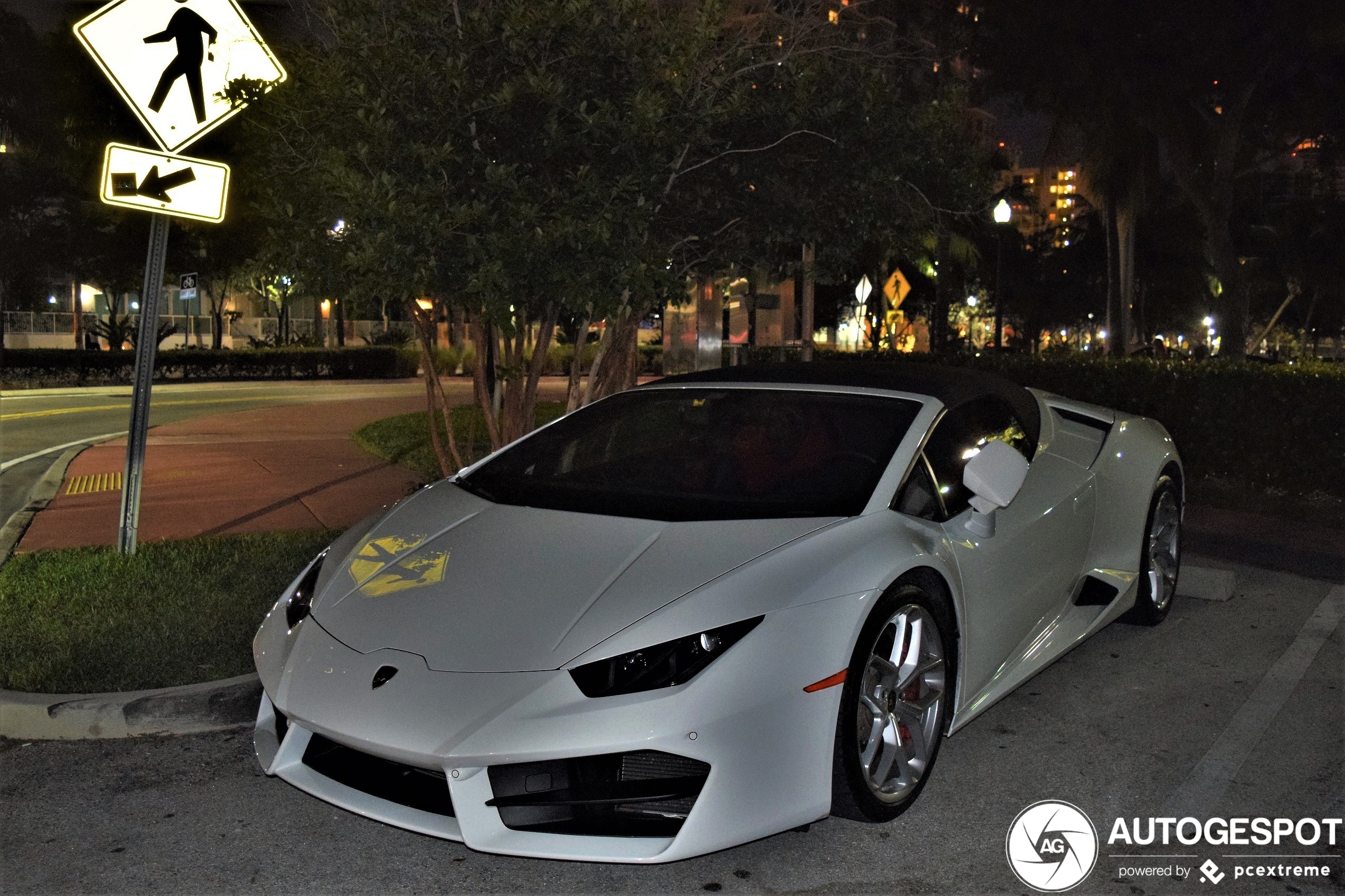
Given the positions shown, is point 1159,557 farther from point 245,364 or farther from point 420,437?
point 245,364

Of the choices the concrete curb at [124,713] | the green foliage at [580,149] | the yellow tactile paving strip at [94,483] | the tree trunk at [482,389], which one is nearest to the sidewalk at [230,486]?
the yellow tactile paving strip at [94,483]

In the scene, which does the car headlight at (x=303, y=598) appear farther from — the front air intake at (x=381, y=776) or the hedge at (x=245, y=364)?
the hedge at (x=245, y=364)

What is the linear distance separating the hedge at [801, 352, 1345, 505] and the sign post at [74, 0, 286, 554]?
25.5 ft

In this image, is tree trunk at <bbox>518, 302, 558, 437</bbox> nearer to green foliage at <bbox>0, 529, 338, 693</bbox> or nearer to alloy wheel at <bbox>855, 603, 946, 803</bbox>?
green foliage at <bbox>0, 529, 338, 693</bbox>

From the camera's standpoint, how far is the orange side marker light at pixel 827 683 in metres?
3.08

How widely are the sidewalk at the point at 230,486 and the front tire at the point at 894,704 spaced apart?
4.33 meters

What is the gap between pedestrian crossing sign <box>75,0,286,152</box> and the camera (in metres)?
6.41

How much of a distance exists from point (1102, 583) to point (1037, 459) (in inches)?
25.4

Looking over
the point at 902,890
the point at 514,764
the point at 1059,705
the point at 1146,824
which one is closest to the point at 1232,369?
the point at 1059,705

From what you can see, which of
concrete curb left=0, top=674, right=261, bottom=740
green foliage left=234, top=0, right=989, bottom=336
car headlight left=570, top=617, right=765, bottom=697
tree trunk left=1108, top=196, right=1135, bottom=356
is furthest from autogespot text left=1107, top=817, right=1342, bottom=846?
tree trunk left=1108, top=196, right=1135, bottom=356

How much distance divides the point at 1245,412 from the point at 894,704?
8364 mm

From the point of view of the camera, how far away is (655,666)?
300 cm

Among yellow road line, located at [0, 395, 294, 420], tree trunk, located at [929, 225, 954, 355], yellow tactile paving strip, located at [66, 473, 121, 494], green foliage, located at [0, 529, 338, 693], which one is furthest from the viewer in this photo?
tree trunk, located at [929, 225, 954, 355]

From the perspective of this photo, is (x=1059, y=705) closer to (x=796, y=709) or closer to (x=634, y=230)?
(x=796, y=709)
